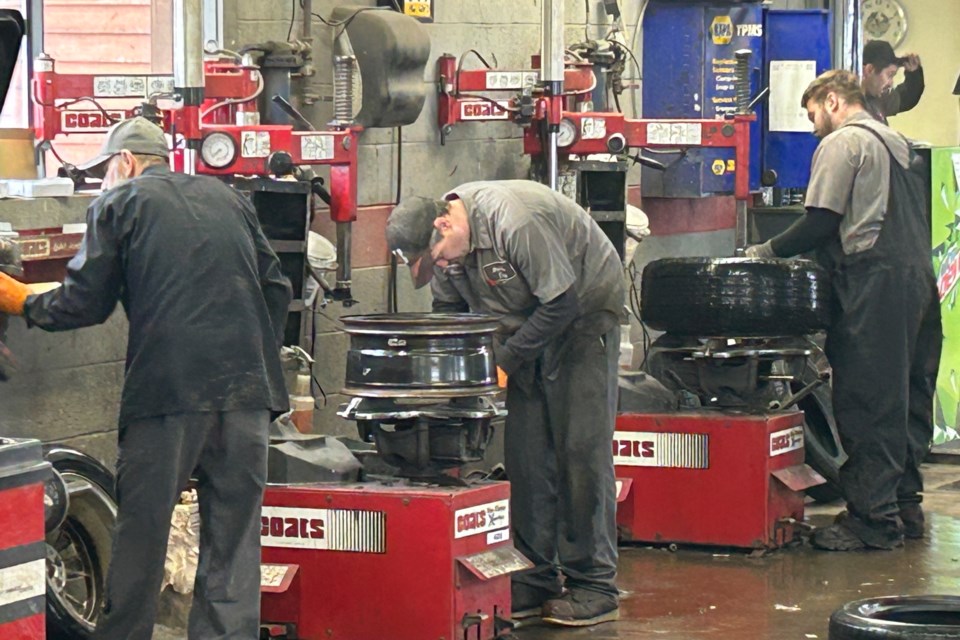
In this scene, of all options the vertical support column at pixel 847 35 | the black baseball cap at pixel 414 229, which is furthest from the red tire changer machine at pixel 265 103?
the vertical support column at pixel 847 35

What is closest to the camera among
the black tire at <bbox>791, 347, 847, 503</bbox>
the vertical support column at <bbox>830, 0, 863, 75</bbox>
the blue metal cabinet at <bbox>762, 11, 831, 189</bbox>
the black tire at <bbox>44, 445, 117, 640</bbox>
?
the black tire at <bbox>44, 445, 117, 640</bbox>

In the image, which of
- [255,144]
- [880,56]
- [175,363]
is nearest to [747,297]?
[255,144]

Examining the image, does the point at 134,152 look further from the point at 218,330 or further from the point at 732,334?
the point at 732,334

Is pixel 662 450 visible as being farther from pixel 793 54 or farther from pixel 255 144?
pixel 793 54

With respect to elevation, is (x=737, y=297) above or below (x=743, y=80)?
below

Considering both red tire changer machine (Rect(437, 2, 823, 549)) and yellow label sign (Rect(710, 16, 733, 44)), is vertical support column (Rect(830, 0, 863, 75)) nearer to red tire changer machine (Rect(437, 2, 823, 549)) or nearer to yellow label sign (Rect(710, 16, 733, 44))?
yellow label sign (Rect(710, 16, 733, 44))

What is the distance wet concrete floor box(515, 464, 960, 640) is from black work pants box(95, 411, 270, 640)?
1239 millimetres

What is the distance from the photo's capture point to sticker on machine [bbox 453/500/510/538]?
521cm

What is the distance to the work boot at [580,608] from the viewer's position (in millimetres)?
5715

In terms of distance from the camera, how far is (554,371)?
569 centimetres

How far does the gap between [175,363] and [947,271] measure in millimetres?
5114

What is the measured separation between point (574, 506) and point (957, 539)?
6.77 ft

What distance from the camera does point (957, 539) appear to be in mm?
7035

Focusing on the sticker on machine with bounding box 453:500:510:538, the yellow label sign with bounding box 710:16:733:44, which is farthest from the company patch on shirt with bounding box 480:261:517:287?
the yellow label sign with bounding box 710:16:733:44
